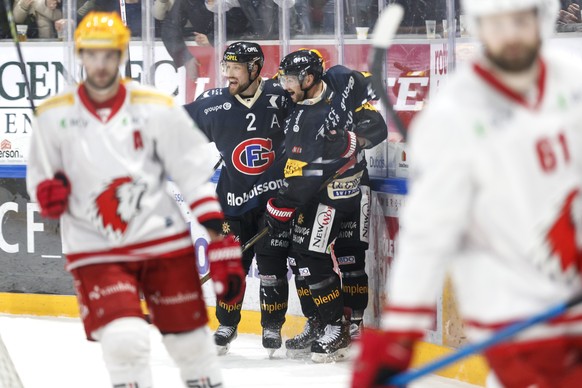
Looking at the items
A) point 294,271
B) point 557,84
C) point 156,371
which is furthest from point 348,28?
point 557,84

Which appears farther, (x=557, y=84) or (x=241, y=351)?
(x=241, y=351)

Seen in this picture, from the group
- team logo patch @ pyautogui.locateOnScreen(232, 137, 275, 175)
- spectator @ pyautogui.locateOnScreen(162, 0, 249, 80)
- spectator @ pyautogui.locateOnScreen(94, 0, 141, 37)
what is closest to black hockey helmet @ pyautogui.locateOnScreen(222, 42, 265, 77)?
team logo patch @ pyautogui.locateOnScreen(232, 137, 275, 175)

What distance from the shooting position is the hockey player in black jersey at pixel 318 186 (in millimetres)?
5992

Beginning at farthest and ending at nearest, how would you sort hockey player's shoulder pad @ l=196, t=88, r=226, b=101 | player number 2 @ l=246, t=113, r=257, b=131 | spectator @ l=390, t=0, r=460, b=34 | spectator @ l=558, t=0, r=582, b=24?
hockey player's shoulder pad @ l=196, t=88, r=226, b=101 < player number 2 @ l=246, t=113, r=257, b=131 < spectator @ l=390, t=0, r=460, b=34 < spectator @ l=558, t=0, r=582, b=24

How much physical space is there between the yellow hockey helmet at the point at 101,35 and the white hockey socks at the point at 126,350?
0.73 meters

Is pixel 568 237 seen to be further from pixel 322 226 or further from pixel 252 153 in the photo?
pixel 252 153

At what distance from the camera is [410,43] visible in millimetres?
6121

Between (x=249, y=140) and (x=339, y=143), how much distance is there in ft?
1.55

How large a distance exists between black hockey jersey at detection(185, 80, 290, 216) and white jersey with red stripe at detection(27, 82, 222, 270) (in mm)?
2368

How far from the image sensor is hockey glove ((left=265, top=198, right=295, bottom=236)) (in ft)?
20.2

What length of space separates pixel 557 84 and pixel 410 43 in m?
3.52

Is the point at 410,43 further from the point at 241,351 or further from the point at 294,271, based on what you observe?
the point at 241,351

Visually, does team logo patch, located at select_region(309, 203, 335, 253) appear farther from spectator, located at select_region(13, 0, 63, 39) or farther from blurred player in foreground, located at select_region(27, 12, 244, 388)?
spectator, located at select_region(13, 0, 63, 39)

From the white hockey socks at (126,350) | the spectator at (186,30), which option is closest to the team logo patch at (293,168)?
the spectator at (186,30)
